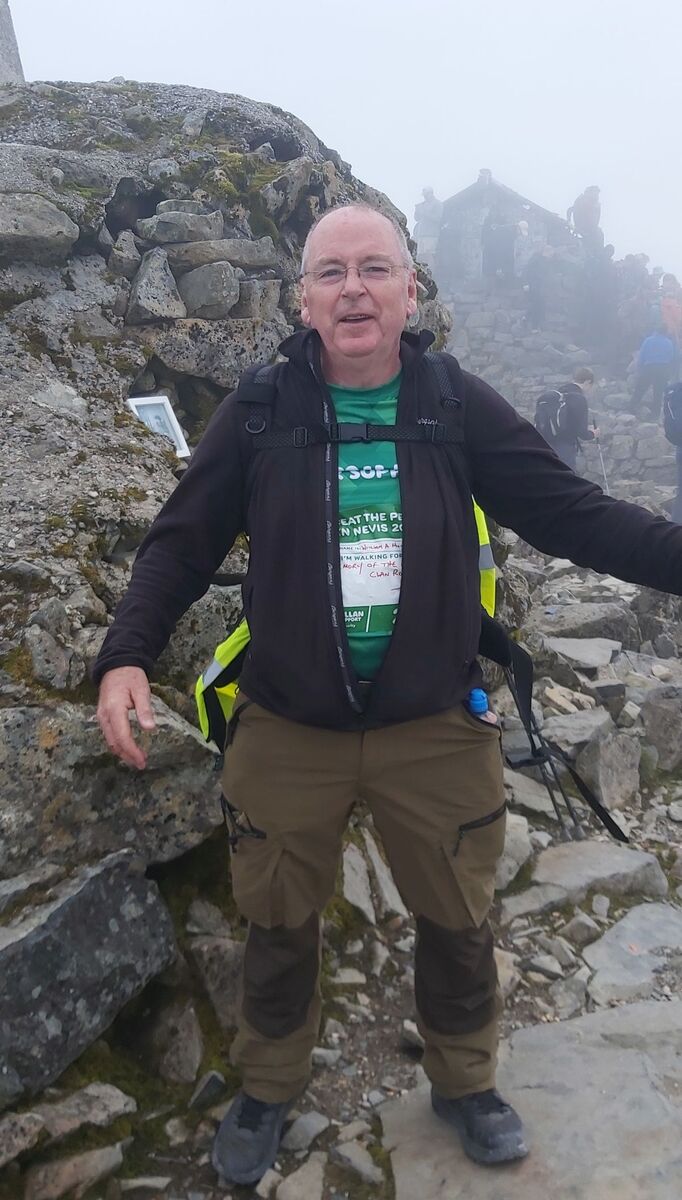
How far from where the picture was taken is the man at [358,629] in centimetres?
293

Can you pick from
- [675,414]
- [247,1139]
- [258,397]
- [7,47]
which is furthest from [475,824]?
[7,47]

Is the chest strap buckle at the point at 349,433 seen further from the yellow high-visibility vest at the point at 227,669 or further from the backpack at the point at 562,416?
the backpack at the point at 562,416

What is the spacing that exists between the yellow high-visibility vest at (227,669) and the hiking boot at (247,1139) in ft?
4.73

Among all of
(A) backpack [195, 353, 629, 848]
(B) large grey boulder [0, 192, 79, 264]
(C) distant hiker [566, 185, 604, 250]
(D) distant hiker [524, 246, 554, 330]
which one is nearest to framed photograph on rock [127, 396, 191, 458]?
(B) large grey boulder [0, 192, 79, 264]

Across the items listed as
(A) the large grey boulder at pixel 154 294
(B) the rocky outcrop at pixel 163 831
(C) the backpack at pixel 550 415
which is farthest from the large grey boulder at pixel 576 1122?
(C) the backpack at pixel 550 415

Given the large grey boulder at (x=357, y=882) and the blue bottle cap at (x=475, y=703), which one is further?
the large grey boulder at (x=357, y=882)

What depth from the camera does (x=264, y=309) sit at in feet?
26.5

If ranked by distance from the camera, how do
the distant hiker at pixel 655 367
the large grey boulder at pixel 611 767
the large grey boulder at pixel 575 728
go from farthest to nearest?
1. the distant hiker at pixel 655 367
2. the large grey boulder at pixel 575 728
3. the large grey boulder at pixel 611 767

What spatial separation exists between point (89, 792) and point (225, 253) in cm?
608

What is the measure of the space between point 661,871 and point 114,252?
6.85 meters

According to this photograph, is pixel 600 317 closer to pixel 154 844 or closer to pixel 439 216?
pixel 439 216

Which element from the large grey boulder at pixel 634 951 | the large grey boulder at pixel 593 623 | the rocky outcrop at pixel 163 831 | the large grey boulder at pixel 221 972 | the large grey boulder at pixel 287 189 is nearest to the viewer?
the rocky outcrop at pixel 163 831

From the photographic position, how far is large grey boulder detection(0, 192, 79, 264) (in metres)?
6.80

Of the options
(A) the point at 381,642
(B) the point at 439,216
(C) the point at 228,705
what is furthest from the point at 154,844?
(B) the point at 439,216
